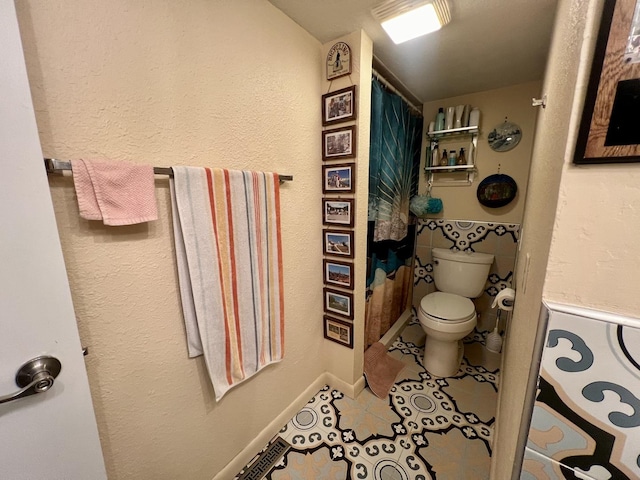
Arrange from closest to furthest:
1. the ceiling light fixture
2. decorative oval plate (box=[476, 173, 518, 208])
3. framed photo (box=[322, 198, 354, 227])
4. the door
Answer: the door → the ceiling light fixture → framed photo (box=[322, 198, 354, 227]) → decorative oval plate (box=[476, 173, 518, 208])

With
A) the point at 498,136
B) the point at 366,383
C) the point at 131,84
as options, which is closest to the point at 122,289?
the point at 131,84

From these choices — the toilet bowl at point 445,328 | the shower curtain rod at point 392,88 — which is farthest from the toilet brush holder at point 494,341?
the shower curtain rod at point 392,88

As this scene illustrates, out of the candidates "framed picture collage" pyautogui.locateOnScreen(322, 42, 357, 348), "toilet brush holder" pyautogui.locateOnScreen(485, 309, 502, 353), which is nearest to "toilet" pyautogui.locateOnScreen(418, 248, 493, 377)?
"toilet brush holder" pyautogui.locateOnScreen(485, 309, 502, 353)

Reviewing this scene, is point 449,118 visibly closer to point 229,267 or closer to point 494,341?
point 494,341

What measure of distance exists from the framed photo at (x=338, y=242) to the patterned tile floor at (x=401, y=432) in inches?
37.5

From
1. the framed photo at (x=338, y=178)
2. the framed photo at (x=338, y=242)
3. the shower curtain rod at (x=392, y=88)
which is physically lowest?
the framed photo at (x=338, y=242)

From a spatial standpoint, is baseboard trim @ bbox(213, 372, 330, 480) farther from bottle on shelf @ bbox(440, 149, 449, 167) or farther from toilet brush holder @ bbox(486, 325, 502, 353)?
bottle on shelf @ bbox(440, 149, 449, 167)

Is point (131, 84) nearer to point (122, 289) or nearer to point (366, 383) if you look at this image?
point (122, 289)

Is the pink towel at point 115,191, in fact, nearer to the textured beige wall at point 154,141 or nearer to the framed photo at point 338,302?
the textured beige wall at point 154,141

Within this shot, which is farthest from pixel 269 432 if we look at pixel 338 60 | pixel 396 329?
pixel 338 60

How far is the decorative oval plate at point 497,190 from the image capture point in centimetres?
197

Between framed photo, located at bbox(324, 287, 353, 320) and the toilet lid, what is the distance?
2.11ft

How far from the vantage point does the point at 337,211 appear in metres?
1.43

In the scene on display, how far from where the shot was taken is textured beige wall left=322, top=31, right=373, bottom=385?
126 cm
